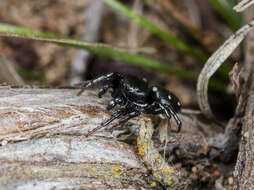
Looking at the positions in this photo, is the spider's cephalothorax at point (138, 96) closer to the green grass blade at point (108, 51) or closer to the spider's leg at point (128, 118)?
the spider's leg at point (128, 118)

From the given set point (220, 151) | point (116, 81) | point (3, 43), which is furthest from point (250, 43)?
point (3, 43)

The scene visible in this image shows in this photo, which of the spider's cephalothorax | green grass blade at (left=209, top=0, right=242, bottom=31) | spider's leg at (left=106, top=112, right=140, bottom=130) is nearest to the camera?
spider's leg at (left=106, top=112, right=140, bottom=130)

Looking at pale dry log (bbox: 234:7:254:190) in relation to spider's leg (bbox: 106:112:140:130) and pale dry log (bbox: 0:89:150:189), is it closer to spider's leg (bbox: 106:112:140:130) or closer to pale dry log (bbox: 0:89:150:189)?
pale dry log (bbox: 0:89:150:189)

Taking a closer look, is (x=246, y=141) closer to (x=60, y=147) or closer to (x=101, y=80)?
(x=101, y=80)

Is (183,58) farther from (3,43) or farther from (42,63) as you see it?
(3,43)

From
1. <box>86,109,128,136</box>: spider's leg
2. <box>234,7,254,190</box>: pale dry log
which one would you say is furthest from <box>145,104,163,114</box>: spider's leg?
<box>234,7,254,190</box>: pale dry log

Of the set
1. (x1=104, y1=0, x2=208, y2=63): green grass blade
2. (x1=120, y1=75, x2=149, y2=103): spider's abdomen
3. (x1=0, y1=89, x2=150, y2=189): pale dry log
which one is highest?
(x1=104, y1=0, x2=208, y2=63): green grass blade

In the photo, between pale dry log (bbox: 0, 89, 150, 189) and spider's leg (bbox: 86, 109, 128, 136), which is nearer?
pale dry log (bbox: 0, 89, 150, 189)
